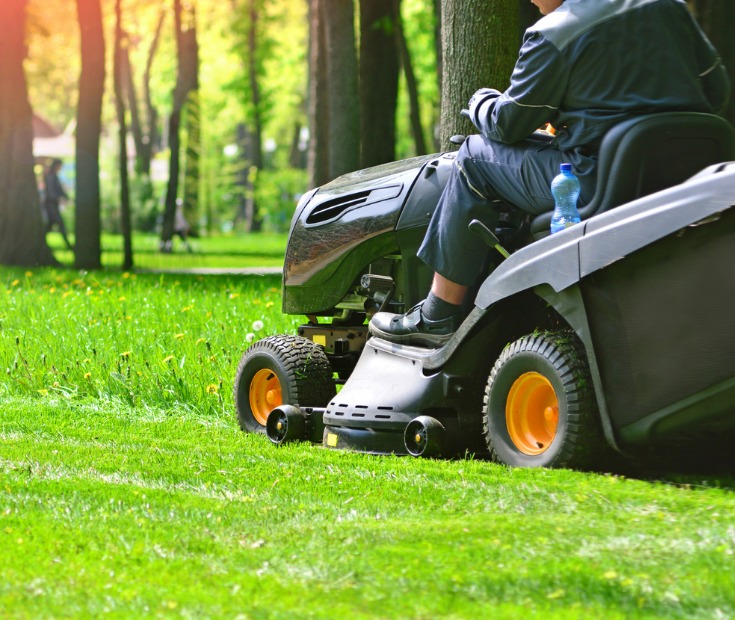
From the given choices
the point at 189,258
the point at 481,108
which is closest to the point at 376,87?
the point at 189,258

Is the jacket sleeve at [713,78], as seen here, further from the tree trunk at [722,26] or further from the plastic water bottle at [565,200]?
the tree trunk at [722,26]

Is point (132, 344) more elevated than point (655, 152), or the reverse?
point (655, 152)

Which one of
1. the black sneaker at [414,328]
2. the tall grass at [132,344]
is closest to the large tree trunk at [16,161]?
the tall grass at [132,344]

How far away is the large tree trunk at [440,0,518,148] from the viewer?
7.32 m

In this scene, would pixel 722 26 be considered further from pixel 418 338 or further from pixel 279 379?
pixel 279 379

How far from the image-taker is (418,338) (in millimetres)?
5266

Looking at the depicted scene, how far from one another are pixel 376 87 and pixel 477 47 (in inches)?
324

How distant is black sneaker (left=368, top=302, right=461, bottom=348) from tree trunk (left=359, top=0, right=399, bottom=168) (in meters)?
9.95

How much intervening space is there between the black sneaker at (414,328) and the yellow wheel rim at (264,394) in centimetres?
74

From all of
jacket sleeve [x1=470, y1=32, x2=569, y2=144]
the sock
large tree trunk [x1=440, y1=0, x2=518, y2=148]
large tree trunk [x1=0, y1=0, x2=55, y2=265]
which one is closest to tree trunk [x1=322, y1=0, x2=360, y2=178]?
large tree trunk [x1=0, y1=0, x2=55, y2=265]

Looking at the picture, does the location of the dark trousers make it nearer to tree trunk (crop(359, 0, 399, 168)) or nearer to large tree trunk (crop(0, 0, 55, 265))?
tree trunk (crop(359, 0, 399, 168))

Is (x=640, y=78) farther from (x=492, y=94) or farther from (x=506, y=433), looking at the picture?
(x=506, y=433)

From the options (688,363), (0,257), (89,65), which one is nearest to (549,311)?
(688,363)

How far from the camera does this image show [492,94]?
197 inches
